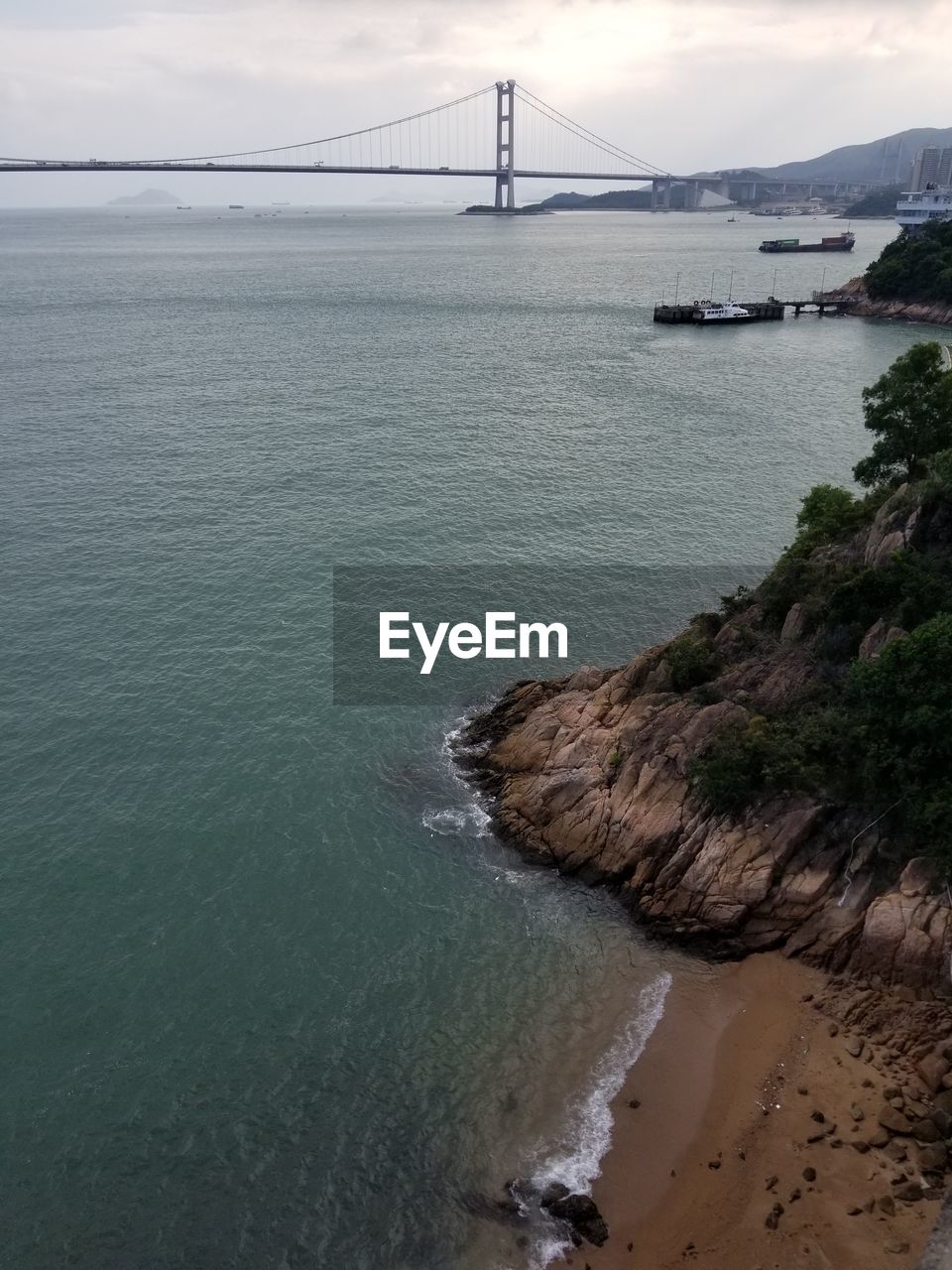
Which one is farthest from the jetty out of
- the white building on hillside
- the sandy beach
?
the sandy beach

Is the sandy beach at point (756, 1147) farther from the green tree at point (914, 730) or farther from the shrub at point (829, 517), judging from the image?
the shrub at point (829, 517)

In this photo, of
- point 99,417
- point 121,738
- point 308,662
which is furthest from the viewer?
point 99,417

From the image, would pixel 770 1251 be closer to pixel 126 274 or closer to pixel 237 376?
pixel 237 376

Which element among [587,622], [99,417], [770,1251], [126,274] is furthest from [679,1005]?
[126,274]

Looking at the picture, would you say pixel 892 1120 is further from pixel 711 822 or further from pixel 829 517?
pixel 829 517

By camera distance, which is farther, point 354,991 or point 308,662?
A: point 308,662

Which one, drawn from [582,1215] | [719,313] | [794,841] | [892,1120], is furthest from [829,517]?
[719,313]
